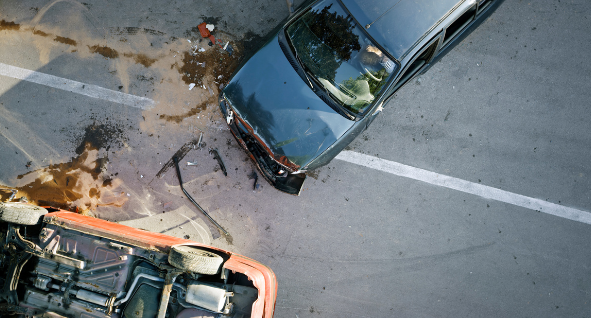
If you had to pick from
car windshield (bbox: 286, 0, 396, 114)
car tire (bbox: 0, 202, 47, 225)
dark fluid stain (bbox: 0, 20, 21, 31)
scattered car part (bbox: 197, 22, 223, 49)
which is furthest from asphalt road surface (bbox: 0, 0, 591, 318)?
car windshield (bbox: 286, 0, 396, 114)

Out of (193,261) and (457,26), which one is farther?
(457,26)

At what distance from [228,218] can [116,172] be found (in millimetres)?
1708

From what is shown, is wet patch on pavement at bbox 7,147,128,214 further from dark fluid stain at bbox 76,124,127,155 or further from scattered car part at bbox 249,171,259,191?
scattered car part at bbox 249,171,259,191

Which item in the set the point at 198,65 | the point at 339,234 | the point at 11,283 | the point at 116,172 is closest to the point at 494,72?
the point at 339,234

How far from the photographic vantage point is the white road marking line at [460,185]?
14.5ft

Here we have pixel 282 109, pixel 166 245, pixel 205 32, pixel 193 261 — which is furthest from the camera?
pixel 205 32

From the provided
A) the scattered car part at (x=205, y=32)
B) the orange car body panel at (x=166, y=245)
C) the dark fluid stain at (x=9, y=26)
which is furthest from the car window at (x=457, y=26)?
the dark fluid stain at (x=9, y=26)

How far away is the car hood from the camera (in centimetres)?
355

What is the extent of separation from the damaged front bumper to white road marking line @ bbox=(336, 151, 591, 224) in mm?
751

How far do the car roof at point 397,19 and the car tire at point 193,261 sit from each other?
294 centimetres

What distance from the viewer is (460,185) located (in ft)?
14.6

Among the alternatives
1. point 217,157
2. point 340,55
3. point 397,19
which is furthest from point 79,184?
point 397,19

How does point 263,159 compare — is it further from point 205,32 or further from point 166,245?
point 205,32

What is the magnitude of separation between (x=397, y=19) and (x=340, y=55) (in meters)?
0.69
